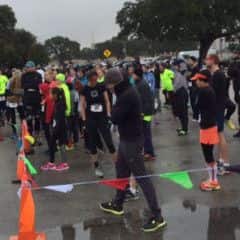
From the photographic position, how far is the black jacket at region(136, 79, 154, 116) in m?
10.3

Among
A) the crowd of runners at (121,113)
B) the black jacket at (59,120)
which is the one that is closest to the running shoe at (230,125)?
the crowd of runners at (121,113)

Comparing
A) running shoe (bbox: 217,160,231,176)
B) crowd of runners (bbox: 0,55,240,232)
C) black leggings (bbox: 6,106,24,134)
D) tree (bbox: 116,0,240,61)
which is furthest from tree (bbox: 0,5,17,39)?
running shoe (bbox: 217,160,231,176)

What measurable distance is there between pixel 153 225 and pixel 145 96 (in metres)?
3.71

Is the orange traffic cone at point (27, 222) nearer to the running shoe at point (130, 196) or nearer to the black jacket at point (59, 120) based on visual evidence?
the running shoe at point (130, 196)

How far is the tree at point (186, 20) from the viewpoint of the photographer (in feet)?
209

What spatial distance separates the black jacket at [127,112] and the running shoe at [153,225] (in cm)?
93

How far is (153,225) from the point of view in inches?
A: 275

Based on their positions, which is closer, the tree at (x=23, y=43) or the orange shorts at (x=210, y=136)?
the orange shorts at (x=210, y=136)

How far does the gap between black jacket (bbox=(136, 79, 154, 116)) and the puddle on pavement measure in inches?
114

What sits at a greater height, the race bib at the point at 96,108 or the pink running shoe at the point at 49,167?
the race bib at the point at 96,108

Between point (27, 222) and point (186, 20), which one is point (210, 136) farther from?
point (186, 20)

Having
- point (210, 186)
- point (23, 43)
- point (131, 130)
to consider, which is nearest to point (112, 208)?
point (131, 130)

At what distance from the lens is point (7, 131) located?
1673 centimetres

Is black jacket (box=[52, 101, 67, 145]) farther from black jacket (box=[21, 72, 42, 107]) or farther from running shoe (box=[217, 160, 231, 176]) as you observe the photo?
running shoe (box=[217, 160, 231, 176])
